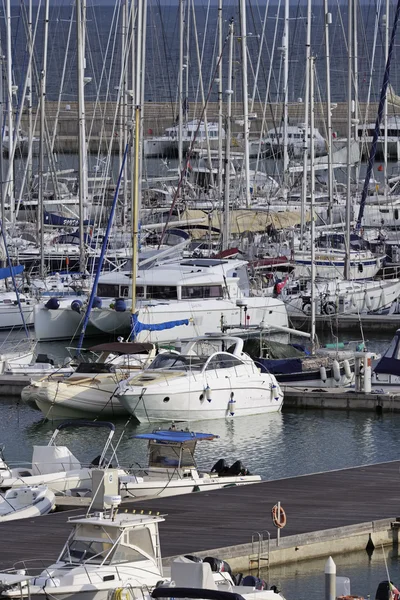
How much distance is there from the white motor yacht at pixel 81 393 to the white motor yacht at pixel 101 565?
13956 millimetres

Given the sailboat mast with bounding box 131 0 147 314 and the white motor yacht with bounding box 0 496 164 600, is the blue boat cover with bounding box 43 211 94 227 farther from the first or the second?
the white motor yacht with bounding box 0 496 164 600

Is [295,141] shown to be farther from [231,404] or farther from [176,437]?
[176,437]

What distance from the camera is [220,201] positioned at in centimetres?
5216

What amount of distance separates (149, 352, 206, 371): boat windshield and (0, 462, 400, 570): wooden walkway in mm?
6857

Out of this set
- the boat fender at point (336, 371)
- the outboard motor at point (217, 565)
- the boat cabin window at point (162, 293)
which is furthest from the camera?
the boat cabin window at point (162, 293)

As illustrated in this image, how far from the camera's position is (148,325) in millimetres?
39531

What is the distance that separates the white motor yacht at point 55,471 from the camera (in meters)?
23.6

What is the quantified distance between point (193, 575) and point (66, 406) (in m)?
15.4

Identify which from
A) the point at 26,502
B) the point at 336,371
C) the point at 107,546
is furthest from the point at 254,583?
the point at 336,371

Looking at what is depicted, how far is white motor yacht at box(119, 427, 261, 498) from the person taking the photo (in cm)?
2322

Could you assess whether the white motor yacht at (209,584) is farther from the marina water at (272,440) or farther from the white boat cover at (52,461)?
the marina water at (272,440)

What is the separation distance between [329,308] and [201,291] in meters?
4.54

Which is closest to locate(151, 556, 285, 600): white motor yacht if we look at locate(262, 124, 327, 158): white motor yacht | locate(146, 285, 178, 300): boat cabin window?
locate(146, 285, 178, 300): boat cabin window

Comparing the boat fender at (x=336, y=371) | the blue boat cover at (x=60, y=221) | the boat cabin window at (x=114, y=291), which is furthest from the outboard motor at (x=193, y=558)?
the blue boat cover at (x=60, y=221)
